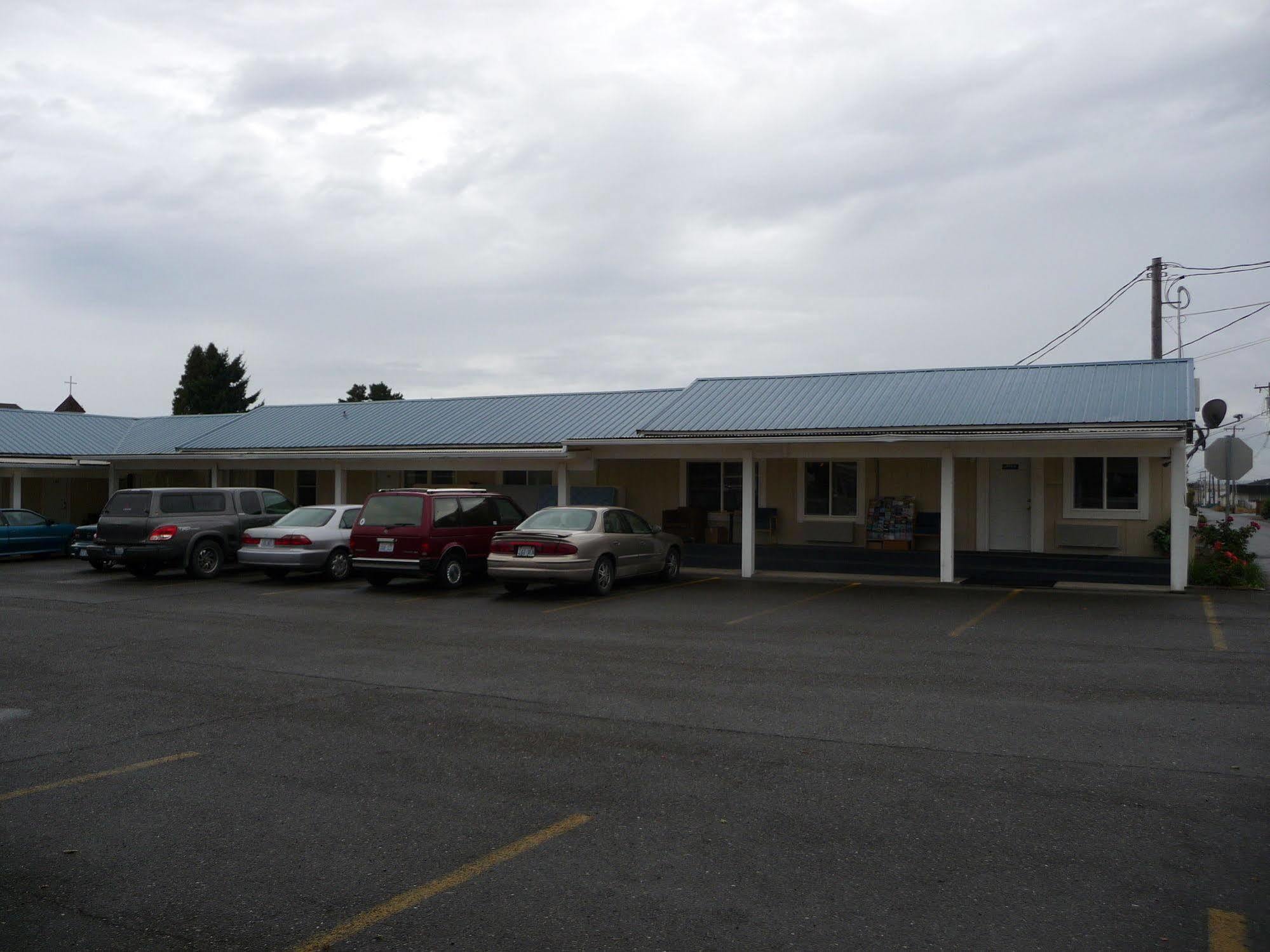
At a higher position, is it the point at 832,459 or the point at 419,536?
the point at 832,459

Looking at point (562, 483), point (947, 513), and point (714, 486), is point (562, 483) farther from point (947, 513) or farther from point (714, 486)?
point (947, 513)

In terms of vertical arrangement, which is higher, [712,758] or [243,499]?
[243,499]

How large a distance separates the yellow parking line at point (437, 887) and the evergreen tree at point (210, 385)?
66165 millimetres

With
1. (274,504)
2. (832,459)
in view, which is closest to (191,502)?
(274,504)

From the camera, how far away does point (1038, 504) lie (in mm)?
20516

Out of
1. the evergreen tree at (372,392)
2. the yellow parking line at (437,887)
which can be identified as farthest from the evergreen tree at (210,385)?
the yellow parking line at (437,887)

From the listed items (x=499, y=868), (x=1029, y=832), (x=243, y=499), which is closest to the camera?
(x=499, y=868)

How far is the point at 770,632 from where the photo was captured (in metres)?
12.1

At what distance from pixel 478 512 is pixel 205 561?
5775 mm

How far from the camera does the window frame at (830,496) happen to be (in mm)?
22359

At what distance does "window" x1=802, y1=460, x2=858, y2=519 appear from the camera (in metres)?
22.7

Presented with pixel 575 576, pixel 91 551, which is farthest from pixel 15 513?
pixel 575 576

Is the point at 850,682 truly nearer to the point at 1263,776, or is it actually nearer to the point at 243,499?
the point at 1263,776

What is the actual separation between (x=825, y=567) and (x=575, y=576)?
6.33 meters
